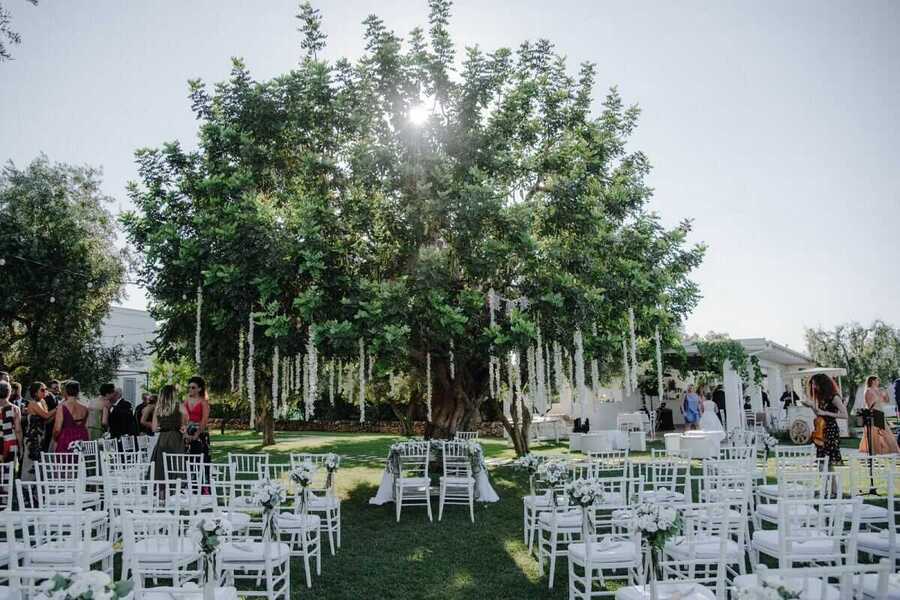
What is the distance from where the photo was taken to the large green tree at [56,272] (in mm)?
16094

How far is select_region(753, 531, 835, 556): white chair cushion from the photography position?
4660mm

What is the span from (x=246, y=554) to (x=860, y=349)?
116ft

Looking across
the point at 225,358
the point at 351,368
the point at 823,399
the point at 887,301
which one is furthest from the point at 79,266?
the point at 887,301

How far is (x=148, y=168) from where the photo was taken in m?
11.4

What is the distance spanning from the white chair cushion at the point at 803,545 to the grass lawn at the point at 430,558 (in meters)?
1.74

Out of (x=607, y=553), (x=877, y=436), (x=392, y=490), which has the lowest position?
(x=392, y=490)

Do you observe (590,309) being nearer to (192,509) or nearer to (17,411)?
(192,509)

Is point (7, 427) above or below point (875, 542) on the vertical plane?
above

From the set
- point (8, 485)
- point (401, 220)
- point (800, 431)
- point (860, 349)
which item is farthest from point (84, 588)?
point (860, 349)

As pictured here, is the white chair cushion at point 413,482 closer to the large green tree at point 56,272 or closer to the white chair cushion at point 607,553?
the white chair cushion at point 607,553

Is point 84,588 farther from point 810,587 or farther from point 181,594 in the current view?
point 810,587

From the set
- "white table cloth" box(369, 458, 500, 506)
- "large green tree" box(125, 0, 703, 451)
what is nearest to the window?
"large green tree" box(125, 0, 703, 451)

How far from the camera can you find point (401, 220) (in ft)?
34.4

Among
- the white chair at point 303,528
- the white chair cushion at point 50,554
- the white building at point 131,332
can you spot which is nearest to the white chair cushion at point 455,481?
the white chair at point 303,528
